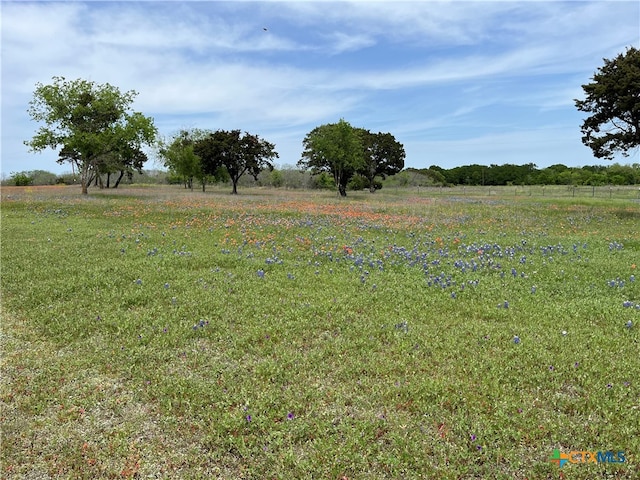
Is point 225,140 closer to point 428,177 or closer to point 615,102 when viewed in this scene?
point 615,102

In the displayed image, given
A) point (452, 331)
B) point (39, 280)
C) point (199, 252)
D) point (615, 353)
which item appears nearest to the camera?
point (615, 353)

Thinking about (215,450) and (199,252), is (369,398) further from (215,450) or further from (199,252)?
(199,252)

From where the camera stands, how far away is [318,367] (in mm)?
4949

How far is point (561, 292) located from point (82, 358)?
8247 millimetres

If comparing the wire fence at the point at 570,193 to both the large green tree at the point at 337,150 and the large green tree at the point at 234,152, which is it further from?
the large green tree at the point at 234,152

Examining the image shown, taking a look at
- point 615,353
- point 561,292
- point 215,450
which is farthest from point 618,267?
point 215,450

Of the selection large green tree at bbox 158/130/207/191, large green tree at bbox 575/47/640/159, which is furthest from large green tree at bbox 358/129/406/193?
large green tree at bbox 575/47/640/159

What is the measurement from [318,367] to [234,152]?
177 ft

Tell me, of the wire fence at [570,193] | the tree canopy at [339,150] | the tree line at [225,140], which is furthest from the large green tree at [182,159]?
Result: the wire fence at [570,193]

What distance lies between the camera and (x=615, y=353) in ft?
17.0

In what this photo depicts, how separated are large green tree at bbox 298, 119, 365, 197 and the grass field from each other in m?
40.4

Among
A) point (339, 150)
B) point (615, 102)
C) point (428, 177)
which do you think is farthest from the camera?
point (428, 177)

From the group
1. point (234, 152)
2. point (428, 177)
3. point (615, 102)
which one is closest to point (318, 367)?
point (615, 102)

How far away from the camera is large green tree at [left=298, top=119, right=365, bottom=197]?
4862 cm
